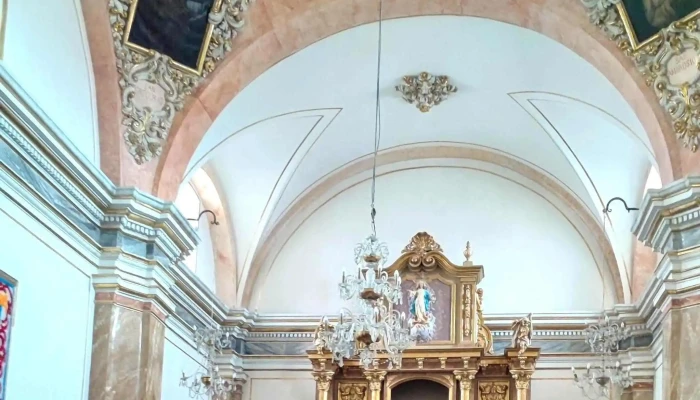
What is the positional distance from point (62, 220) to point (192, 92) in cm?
241

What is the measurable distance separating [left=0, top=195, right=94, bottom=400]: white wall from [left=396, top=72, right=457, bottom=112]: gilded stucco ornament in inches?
198

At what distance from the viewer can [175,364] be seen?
12008 millimetres

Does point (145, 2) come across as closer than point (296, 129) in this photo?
Yes

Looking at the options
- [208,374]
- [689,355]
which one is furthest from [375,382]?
[689,355]

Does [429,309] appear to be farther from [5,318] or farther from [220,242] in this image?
[5,318]

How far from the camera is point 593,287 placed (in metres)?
14.1

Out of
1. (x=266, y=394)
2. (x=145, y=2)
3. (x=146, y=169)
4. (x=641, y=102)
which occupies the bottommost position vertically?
(x=266, y=394)

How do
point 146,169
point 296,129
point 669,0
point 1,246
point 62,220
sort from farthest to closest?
point 296,129 < point 146,169 < point 669,0 < point 62,220 < point 1,246

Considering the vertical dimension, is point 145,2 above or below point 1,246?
above

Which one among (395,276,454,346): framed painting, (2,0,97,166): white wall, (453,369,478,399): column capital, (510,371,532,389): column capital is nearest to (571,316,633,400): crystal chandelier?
(510,371,532,389): column capital

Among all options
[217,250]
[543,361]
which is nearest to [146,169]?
[217,250]

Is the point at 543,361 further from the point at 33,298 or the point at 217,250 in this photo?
the point at 33,298

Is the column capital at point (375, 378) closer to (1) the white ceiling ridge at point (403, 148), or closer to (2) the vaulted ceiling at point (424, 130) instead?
(2) the vaulted ceiling at point (424, 130)

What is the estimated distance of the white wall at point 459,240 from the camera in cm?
1428
